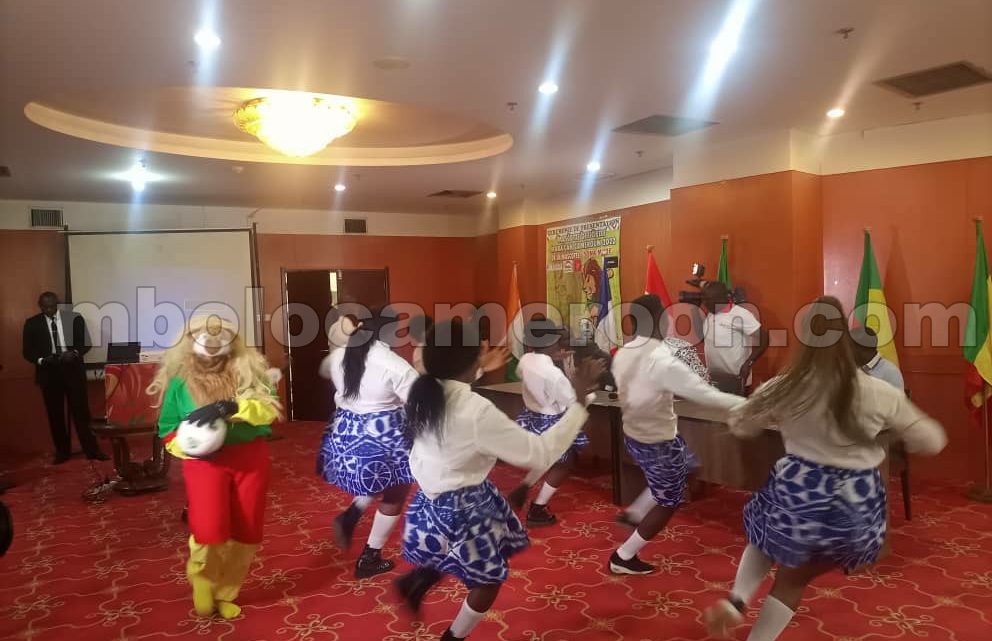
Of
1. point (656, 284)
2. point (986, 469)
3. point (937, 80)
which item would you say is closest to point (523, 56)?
point (937, 80)

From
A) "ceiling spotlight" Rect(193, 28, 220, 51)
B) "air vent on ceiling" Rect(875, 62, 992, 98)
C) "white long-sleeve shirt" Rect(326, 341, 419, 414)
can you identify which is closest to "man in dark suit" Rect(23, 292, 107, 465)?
"white long-sleeve shirt" Rect(326, 341, 419, 414)

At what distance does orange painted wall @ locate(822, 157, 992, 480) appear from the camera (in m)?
5.27

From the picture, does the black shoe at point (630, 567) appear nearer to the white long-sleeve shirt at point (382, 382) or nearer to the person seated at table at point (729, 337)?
the white long-sleeve shirt at point (382, 382)

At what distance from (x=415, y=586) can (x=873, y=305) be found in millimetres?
4442

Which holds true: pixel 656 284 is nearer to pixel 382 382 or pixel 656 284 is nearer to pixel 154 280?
pixel 382 382

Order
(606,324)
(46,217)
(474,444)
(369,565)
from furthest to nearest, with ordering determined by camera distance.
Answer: (46,217)
(606,324)
(369,565)
(474,444)

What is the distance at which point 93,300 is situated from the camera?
7887 mm

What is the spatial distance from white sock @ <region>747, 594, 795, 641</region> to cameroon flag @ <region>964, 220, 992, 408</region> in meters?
3.29

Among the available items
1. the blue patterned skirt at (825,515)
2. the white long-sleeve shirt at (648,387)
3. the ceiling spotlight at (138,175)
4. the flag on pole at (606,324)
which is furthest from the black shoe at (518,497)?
the ceiling spotlight at (138,175)

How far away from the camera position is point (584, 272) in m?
8.27

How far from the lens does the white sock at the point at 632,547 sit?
11.9 ft

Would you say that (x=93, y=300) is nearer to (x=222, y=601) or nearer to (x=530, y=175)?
(x=530, y=175)

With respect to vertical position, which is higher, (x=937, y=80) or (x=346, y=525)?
(x=937, y=80)

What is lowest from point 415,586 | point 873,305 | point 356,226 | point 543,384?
point 415,586
